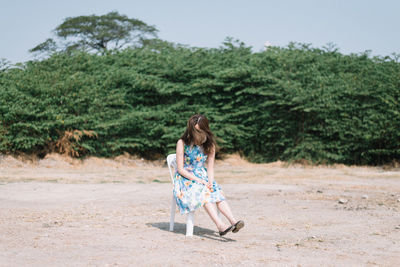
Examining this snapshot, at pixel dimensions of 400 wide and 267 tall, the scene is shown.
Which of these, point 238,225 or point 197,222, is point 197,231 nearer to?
point 197,222

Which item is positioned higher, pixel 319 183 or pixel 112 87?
pixel 112 87

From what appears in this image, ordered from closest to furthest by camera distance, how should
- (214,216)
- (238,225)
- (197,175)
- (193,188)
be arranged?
(238,225) → (214,216) → (193,188) → (197,175)

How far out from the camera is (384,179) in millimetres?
12688

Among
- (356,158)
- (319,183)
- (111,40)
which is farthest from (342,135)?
(111,40)

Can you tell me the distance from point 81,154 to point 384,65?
10869 mm

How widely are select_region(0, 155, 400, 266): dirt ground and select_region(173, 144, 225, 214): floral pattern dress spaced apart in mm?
403

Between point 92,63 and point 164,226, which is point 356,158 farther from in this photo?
point 164,226

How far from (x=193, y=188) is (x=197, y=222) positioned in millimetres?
1329

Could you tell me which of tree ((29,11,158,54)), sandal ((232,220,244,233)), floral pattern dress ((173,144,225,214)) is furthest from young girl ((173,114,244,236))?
tree ((29,11,158,54))

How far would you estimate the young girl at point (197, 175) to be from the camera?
17.6 feet

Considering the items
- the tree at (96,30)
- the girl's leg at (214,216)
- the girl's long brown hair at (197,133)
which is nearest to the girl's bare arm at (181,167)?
the girl's long brown hair at (197,133)

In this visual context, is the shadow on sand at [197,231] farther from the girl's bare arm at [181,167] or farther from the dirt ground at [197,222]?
the girl's bare arm at [181,167]

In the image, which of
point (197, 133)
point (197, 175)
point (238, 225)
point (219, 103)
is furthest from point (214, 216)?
point (219, 103)

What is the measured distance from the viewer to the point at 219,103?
17.3m
